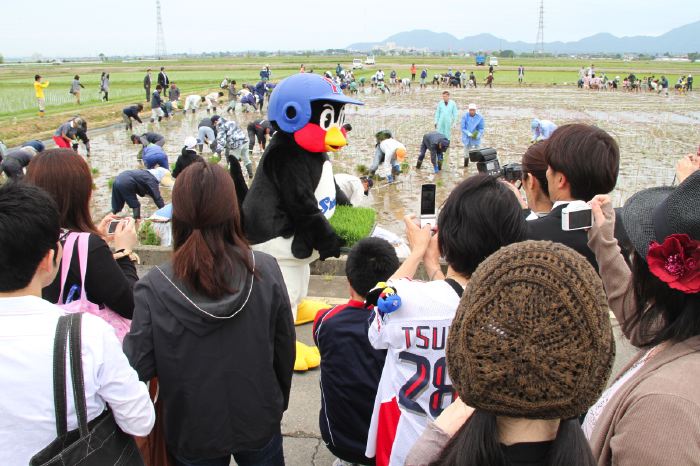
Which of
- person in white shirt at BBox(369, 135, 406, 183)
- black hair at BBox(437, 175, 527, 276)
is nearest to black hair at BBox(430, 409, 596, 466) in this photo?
black hair at BBox(437, 175, 527, 276)

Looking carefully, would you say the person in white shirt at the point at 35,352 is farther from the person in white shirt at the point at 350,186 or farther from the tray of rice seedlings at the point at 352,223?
the tray of rice seedlings at the point at 352,223

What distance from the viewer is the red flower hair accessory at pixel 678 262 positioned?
1323 millimetres

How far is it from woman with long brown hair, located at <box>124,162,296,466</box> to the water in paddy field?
19.0 feet

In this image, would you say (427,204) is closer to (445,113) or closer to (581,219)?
(581,219)

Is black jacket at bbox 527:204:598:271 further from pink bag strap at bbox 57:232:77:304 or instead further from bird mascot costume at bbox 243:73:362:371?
pink bag strap at bbox 57:232:77:304

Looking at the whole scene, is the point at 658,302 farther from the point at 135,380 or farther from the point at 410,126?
the point at 410,126

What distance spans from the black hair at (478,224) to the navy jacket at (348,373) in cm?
57

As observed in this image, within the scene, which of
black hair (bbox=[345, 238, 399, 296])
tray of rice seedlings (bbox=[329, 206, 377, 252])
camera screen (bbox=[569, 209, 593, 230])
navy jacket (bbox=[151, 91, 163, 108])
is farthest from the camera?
navy jacket (bbox=[151, 91, 163, 108])

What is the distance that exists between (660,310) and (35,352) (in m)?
1.77

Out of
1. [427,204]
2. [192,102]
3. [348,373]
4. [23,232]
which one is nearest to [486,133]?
[192,102]

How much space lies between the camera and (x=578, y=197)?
270cm

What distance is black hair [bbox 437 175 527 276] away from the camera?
1840 mm

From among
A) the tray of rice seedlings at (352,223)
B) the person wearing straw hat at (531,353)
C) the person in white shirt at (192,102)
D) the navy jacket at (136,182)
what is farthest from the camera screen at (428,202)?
the person in white shirt at (192,102)

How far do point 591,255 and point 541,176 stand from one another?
1.93 feet
